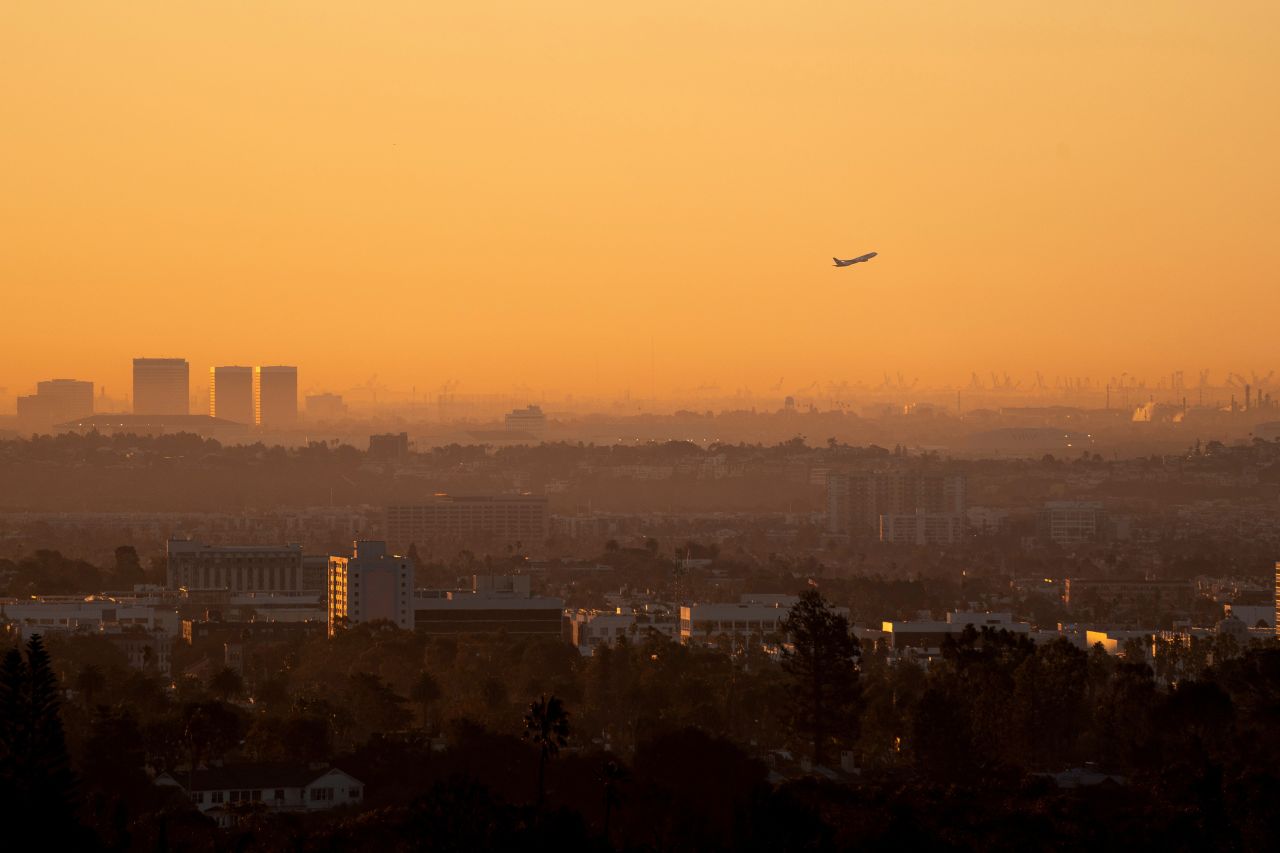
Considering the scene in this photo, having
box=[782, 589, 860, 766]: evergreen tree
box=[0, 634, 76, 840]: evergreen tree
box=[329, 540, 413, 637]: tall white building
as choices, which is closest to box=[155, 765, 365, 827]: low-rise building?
box=[782, 589, 860, 766]: evergreen tree

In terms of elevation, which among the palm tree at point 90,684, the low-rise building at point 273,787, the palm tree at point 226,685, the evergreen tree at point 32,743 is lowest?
the low-rise building at point 273,787

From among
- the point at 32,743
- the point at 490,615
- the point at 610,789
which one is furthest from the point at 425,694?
the point at 490,615

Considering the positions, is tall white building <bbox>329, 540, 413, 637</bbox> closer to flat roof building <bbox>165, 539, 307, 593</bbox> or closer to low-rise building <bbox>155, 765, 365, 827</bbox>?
flat roof building <bbox>165, 539, 307, 593</bbox>

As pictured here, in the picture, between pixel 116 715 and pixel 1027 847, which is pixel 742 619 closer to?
pixel 116 715

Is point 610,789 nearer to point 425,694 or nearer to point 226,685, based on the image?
point 425,694

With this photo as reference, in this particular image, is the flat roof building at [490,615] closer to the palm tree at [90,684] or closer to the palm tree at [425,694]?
the palm tree at [425,694]

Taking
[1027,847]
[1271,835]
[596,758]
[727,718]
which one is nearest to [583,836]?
[1027,847]

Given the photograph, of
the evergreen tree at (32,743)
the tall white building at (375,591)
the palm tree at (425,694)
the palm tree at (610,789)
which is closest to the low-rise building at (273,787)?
the palm tree at (610,789)
